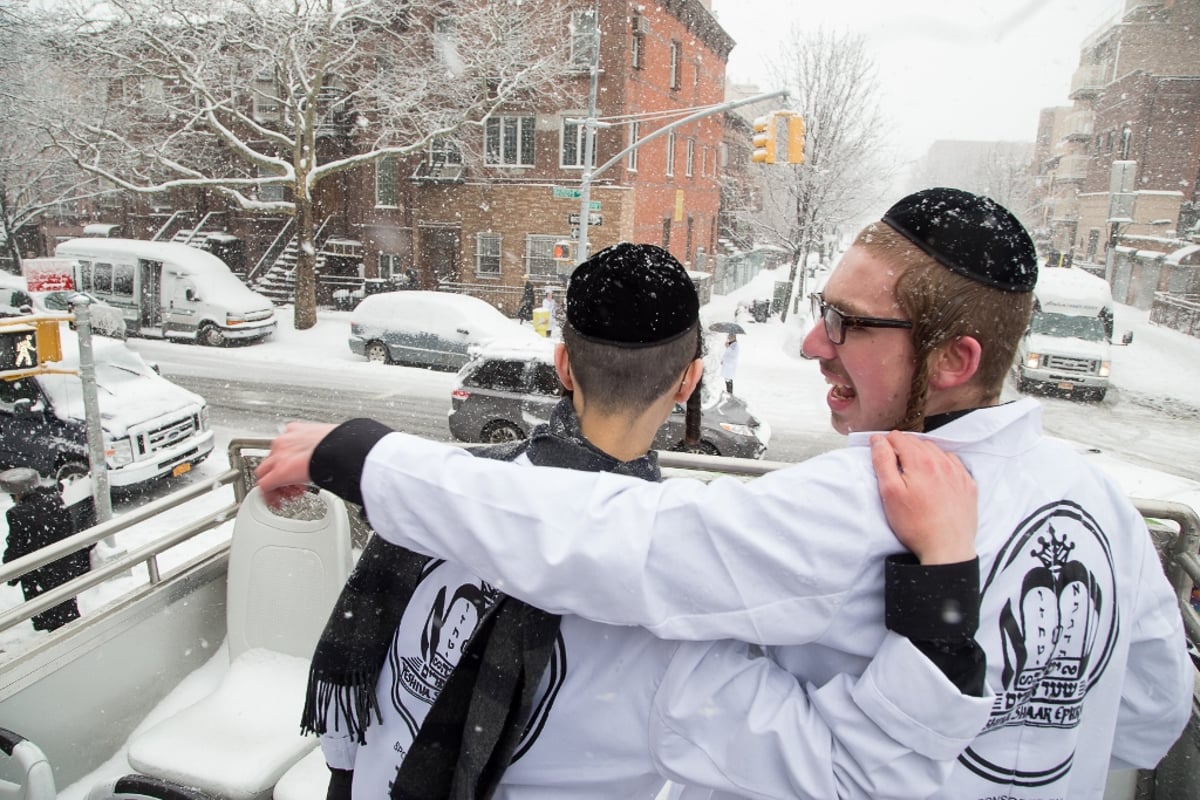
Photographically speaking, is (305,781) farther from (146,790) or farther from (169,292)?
(169,292)

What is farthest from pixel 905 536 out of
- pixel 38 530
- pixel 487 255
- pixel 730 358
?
pixel 487 255

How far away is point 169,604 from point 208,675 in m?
0.47

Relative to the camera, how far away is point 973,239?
135 cm

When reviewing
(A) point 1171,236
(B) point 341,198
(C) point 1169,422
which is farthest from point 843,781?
(A) point 1171,236

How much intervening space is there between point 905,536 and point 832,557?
119 millimetres

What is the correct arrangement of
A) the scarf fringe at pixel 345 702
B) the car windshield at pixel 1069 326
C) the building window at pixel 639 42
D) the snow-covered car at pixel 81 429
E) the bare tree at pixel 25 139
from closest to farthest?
the scarf fringe at pixel 345 702
the snow-covered car at pixel 81 429
the car windshield at pixel 1069 326
the bare tree at pixel 25 139
the building window at pixel 639 42

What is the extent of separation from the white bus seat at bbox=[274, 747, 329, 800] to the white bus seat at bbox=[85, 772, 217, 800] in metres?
0.28

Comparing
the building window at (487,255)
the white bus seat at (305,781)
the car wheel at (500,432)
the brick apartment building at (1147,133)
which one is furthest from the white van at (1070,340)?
the white bus seat at (305,781)

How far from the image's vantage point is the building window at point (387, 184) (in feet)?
83.7

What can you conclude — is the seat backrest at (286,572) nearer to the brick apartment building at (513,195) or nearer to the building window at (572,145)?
the brick apartment building at (513,195)

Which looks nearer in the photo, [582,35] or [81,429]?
[81,429]

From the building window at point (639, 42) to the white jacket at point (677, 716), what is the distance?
23.2m

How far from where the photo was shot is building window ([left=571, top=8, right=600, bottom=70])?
21047 millimetres

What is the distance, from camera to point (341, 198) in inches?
1036
